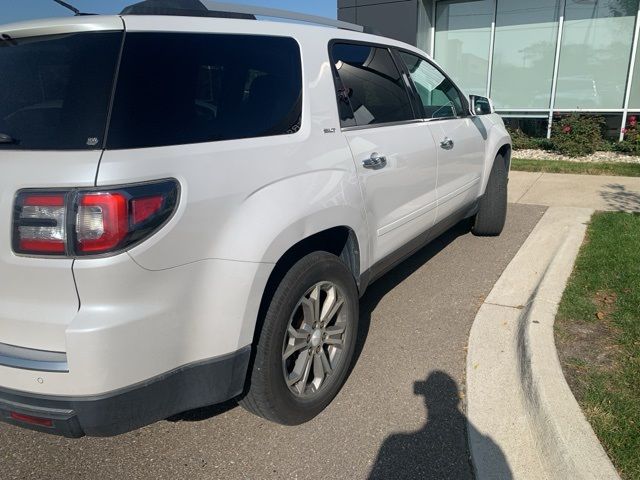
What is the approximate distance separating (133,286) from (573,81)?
10.8 m

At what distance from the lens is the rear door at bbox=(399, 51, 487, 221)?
394cm

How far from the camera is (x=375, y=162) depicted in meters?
3.01

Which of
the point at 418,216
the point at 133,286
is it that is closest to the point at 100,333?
the point at 133,286

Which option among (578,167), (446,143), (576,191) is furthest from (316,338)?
(578,167)

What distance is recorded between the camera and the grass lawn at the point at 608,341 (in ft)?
7.87

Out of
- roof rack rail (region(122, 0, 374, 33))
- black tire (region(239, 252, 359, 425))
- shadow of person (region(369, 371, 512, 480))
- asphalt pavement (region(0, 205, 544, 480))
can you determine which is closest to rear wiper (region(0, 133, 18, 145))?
roof rack rail (region(122, 0, 374, 33))

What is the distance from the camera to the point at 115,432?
194 centimetres

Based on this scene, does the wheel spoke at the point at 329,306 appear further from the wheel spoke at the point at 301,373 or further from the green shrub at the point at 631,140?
the green shrub at the point at 631,140

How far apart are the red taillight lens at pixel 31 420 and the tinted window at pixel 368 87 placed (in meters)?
1.93

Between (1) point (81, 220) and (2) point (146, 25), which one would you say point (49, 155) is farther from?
(2) point (146, 25)

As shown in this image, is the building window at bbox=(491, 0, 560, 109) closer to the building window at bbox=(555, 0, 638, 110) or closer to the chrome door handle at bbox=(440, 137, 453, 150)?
the building window at bbox=(555, 0, 638, 110)

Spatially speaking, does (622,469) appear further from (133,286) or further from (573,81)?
(573,81)

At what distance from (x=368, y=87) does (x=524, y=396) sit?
1989 millimetres

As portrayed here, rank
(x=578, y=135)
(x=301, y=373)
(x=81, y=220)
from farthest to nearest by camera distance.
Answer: (x=578, y=135) < (x=301, y=373) < (x=81, y=220)
